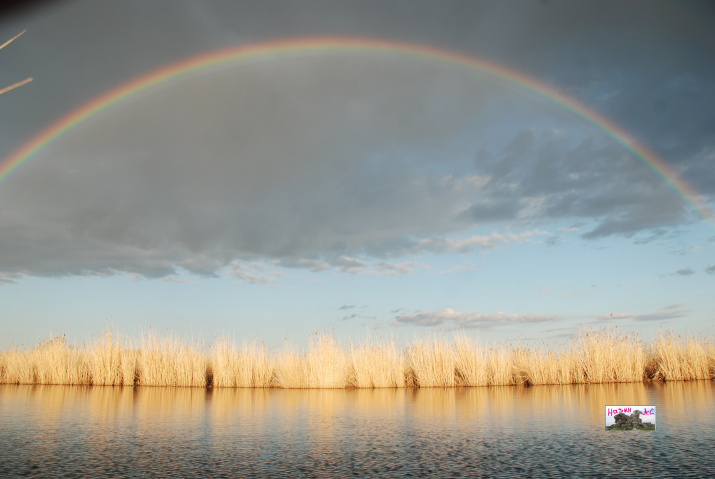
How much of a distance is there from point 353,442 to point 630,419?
3786 millimetres

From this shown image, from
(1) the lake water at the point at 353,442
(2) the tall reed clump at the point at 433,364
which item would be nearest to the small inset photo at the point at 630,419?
(1) the lake water at the point at 353,442

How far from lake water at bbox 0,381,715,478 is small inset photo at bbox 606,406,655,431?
5.9 inches

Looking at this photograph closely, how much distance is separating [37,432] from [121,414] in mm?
2086

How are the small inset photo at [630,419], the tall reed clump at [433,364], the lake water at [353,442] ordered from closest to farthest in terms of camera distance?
the lake water at [353,442] < the small inset photo at [630,419] < the tall reed clump at [433,364]

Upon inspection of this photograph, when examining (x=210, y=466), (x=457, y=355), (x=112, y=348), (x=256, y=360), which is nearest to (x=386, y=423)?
(x=210, y=466)

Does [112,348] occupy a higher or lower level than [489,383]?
→ higher

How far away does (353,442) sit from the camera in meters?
5.56

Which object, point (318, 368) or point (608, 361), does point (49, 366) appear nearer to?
point (318, 368)

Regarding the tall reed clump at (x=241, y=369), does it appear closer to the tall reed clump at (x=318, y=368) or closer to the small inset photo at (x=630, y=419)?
the tall reed clump at (x=318, y=368)

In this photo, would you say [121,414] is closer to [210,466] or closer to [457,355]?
[210,466]

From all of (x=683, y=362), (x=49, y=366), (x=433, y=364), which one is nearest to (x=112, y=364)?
(x=49, y=366)

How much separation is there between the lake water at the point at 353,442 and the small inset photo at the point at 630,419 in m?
0.15

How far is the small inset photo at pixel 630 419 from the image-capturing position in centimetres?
634

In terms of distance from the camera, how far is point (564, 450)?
4.95 metres
